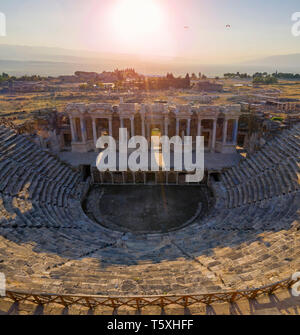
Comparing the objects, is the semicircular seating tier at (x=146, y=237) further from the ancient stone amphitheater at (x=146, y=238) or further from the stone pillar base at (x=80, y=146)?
the stone pillar base at (x=80, y=146)

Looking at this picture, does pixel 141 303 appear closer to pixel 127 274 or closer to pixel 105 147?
pixel 127 274

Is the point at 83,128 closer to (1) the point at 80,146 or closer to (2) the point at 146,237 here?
(1) the point at 80,146

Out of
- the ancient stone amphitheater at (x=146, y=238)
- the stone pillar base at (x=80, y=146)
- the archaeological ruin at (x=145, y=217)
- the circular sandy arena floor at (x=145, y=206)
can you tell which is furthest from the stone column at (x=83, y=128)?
the circular sandy arena floor at (x=145, y=206)

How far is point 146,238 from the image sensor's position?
609 inches

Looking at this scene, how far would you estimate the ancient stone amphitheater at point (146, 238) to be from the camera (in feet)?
29.8

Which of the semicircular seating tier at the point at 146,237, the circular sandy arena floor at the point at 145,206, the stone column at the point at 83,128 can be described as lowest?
the circular sandy arena floor at the point at 145,206

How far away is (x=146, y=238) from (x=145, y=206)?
196 inches

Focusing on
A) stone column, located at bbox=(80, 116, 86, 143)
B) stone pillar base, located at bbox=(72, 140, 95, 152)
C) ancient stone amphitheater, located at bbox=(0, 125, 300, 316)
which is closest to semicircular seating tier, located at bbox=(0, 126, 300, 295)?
ancient stone amphitheater, located at bbox=(0, 125, 300, 316)

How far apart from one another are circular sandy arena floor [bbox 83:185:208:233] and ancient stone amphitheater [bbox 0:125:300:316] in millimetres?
1202

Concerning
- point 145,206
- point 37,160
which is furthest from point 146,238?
point 37,160

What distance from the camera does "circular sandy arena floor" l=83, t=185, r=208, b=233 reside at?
18.1 m

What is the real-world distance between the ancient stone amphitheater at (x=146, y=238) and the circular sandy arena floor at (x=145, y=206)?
120 centimetres

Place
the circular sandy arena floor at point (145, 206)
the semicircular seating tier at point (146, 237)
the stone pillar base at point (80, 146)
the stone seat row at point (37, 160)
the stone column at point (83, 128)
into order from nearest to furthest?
the semicircular seating tier at point (146, 237) → the circular sandy arena floor at point (145, 206) → the stone seat row at point (37, 160) → the stone column at point (83, 128) → the stone pillar base at point (80, 146)

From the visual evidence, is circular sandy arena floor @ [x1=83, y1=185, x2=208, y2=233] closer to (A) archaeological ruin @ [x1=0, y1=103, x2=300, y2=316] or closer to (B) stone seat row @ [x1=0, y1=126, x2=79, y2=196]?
(A) archaeological ruin @ [x1=0, y1=103, x2=300, y2=316]
